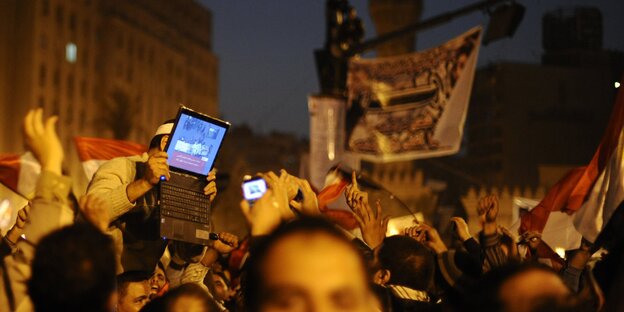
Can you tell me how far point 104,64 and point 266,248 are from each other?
8042 cm

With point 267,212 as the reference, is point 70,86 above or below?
above

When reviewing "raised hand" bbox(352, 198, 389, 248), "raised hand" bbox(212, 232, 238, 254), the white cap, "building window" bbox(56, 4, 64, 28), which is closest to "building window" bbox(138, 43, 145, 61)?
"building window" bbox(56, 4, 64, 28)

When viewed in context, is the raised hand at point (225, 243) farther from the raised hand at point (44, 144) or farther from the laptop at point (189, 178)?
the raised hand at point (44, 144)

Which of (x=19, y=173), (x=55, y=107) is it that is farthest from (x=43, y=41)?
(x=19, y=173)

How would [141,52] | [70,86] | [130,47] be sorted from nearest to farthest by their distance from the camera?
1. [70,86]
2. [130,47]
3. [141,52]

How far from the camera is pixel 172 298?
347cm

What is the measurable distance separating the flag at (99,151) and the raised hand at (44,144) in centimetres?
597

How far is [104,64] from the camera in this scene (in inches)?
3182

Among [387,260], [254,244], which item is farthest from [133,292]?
[254,244]

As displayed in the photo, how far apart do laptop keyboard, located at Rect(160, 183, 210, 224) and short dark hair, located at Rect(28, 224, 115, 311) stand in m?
2.32

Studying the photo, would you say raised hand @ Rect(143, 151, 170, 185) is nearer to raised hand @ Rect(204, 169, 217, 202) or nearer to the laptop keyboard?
the laptop keyboard

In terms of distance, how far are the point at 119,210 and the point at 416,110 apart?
10379 mm

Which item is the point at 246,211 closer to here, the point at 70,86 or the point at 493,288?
the point at 493,288

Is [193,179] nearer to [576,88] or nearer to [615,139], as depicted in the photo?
[615,139]
